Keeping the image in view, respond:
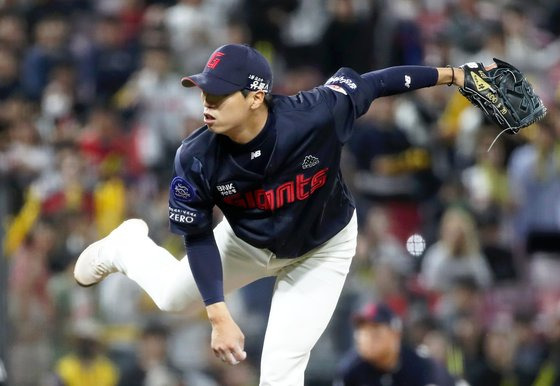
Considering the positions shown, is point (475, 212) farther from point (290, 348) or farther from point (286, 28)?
point (290, 348)

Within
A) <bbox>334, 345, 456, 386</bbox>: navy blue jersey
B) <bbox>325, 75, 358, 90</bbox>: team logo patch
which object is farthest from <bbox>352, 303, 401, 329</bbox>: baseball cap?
<bbox>325, 75, 358, 90</bbox>: team logo patch

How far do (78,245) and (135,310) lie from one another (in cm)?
67

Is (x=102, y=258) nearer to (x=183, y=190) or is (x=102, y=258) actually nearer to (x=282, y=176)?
(x=183, y=190)

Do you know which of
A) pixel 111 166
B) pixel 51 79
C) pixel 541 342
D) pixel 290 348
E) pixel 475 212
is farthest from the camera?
pixel 51 79

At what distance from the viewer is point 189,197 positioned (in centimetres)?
538

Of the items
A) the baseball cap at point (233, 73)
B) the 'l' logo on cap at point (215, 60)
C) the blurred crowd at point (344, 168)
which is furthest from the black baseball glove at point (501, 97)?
the blurred crowd at point (344, 168)

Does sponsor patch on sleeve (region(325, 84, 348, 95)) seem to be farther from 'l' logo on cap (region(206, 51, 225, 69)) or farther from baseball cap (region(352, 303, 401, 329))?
baseball cap (region(352, 303, 401, 329))

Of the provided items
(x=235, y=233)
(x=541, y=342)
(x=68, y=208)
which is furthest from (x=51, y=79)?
(x=235, y=233)

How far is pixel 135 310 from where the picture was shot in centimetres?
864

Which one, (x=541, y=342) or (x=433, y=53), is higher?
(x=433, y=53)

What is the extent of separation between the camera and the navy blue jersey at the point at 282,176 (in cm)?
539

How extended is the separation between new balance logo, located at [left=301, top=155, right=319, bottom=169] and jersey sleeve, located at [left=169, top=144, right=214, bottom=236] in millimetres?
451

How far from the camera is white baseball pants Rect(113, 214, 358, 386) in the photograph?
567 cm

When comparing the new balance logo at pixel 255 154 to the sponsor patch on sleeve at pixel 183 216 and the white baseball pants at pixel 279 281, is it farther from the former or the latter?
the white baseball pants at pixel 279 281
